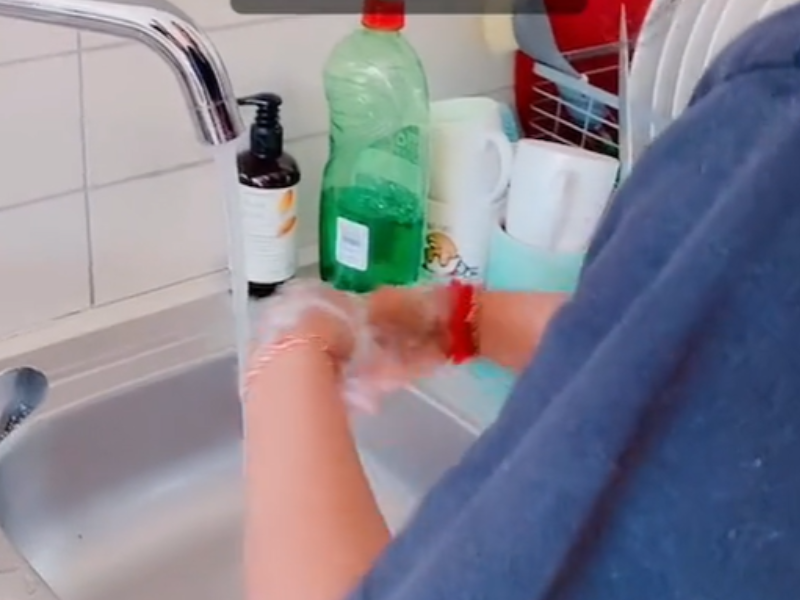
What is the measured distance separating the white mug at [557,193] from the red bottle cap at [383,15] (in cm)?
14

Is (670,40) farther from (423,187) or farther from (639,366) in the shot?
(639,366)

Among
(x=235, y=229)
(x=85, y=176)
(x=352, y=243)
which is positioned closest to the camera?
(x=235, y=229)

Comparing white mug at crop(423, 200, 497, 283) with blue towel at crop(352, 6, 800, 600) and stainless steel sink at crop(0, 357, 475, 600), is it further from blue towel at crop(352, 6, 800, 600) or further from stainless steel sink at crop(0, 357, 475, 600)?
blue towel at crop(352, 6, 800, 600)

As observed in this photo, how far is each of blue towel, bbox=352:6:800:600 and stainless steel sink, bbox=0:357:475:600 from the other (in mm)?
578

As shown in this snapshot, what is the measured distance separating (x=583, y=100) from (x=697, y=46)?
0.53ft

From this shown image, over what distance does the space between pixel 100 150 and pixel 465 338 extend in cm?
31

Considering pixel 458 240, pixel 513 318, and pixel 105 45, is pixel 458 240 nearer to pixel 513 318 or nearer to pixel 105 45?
pixel 513 318

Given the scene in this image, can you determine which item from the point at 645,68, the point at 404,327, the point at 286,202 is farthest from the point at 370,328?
the point at 645,68

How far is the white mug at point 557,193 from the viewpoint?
3.43 ft

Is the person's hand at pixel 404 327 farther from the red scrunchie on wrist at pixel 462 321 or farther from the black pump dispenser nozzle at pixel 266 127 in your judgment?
the black pump dispenser nozzle at pixel 266 127

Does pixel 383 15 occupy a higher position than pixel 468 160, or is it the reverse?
pixel 383 15

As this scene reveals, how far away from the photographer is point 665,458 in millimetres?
436

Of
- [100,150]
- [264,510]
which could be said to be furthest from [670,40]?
[264,510]

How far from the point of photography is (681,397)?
1.41 ft
